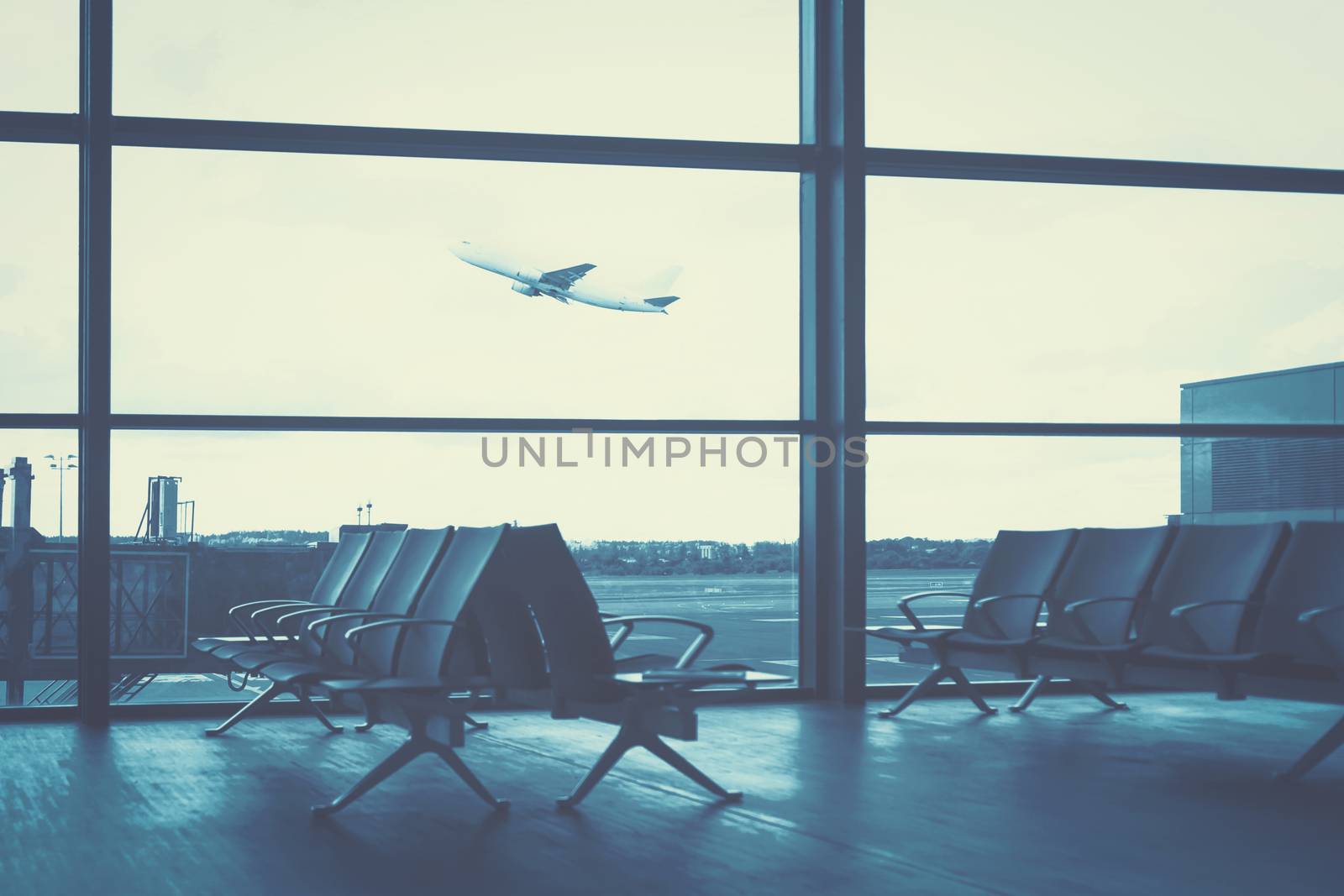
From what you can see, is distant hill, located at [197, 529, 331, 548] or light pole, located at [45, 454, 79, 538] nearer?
light pole, located at [45, 454, 79, 538]

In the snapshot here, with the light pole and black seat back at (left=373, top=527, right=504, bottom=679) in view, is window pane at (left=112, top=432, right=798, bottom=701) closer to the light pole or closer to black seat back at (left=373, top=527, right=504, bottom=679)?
the light pole

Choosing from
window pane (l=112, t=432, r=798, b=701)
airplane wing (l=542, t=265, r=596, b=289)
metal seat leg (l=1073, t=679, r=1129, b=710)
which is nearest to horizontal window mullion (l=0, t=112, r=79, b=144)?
window pane (l=112, t=432, r=798, b=701)

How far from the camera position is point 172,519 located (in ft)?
21.5

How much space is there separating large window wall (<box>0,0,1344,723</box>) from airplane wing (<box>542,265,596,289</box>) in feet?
0.32

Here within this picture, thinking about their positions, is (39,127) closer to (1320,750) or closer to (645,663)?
(645,663)

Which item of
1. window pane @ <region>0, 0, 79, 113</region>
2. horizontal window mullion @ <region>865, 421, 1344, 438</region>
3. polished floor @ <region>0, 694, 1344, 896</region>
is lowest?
polished floor @ <region>0, 694, 1344, 896</region>

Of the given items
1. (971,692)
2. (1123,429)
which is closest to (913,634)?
(971,692)

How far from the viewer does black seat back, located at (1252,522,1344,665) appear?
15.1 feet

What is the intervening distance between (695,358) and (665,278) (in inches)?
18.0

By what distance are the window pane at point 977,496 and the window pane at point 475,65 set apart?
186cm

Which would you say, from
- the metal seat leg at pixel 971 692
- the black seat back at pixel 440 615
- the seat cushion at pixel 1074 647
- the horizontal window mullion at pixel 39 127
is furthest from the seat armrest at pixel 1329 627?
the horizontal window mullion at pixel 39 127

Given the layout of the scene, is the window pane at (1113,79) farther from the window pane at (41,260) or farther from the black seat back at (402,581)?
the window pane at (41,260)

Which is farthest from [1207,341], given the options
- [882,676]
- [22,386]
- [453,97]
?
[22,386]

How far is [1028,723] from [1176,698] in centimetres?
145
